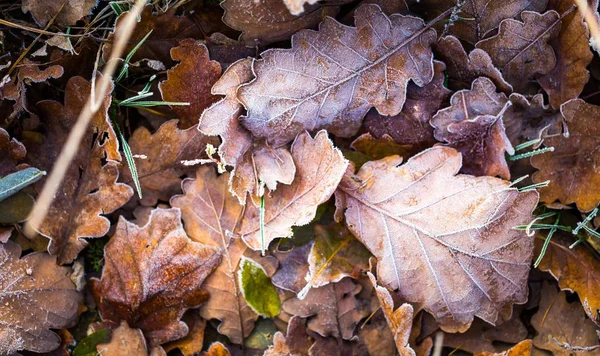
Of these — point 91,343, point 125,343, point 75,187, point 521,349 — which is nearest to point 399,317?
point 521,349

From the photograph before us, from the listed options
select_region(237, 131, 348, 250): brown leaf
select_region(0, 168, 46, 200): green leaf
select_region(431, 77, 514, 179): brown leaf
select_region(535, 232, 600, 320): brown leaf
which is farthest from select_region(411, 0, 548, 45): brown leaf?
select_region(0, 168, 46, 200): green leaf

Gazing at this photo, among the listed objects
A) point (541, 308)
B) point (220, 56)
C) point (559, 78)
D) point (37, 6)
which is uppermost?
point (37, 6)

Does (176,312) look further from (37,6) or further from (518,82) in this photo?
(518,82)

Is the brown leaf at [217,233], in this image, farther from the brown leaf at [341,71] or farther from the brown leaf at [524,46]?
the brown leaf at [524,46]

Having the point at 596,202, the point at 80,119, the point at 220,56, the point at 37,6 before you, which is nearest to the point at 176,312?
the point at 80,119

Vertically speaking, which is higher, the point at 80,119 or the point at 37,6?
the point at 37,6

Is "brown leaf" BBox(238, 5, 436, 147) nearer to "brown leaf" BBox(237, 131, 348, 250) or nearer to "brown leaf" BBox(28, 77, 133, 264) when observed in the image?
"brown leaf" BBox(237, 131, 348, 250)

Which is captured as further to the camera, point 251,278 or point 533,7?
point 251,278
